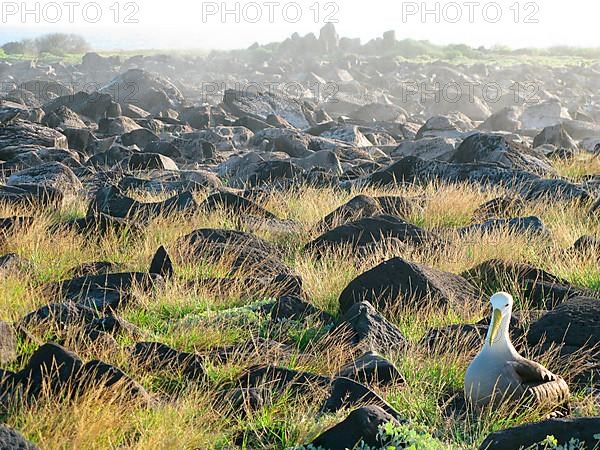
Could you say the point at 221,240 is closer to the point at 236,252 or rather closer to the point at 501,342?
the point at 236,252

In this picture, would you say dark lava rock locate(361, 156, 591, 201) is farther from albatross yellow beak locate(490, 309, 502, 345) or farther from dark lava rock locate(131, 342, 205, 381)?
dark lava rock locate(131, 342, 205, 381)

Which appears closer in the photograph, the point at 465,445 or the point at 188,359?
the point at 465,445

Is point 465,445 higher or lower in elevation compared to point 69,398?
lower

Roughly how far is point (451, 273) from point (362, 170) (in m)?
8.93

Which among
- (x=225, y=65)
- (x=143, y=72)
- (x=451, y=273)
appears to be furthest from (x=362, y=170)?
(x=225, y=65)

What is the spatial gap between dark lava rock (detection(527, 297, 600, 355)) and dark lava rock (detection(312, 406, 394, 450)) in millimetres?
2318

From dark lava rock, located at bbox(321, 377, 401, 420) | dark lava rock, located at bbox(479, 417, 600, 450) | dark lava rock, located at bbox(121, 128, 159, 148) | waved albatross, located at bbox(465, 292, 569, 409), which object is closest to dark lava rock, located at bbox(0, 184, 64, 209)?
dark lava rock, located at bbox(321, 377, 401, 420)

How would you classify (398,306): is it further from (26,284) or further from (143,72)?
(143,72)

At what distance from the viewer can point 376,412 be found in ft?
14.7

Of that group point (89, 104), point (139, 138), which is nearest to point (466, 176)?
point (139, 138)

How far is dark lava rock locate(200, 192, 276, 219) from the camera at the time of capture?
36.3 ft

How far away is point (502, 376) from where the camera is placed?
518 cm

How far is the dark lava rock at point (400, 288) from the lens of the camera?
729cm

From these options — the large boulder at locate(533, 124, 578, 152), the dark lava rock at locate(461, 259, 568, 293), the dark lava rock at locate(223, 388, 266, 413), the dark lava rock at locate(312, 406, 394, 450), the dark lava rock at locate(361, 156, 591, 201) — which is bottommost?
the large boulder at locate(533, 124, 578, 152)
